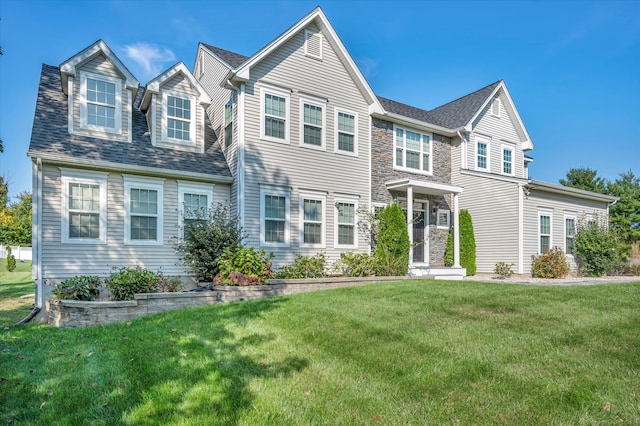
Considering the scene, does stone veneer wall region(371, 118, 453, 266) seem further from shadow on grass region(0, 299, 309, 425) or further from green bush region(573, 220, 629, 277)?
shadow on grass region(0, 299, 309, 425)

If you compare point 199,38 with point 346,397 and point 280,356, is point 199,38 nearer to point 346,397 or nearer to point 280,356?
point 280,356

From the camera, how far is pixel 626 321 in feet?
17.5

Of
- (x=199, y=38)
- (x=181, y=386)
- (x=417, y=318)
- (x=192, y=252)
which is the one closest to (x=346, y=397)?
(x=181, y=386)

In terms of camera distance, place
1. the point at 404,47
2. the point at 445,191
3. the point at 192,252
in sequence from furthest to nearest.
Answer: the point at 404,47 < the point at 445,191 < the point at 192,252

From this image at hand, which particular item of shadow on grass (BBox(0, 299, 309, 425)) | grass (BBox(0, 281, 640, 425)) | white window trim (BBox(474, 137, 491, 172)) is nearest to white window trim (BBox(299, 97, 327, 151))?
grass (BBox(0, 281, 640, 425))

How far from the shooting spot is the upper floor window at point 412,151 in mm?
15336

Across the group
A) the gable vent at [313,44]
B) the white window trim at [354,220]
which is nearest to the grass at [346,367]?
the white window trim at [354,220]

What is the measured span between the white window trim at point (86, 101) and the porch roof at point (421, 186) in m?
9.31

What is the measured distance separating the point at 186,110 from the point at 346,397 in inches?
437

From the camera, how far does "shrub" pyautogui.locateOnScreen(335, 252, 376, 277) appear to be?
1243 cm

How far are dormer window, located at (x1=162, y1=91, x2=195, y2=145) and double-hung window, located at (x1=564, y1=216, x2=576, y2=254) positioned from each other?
1652 centimetres

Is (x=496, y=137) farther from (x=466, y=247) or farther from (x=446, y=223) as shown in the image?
(x=466, y=247)

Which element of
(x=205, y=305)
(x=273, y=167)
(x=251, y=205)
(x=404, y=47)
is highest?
(x=404, y=47)

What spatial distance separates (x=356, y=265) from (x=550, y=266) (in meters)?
8.23
